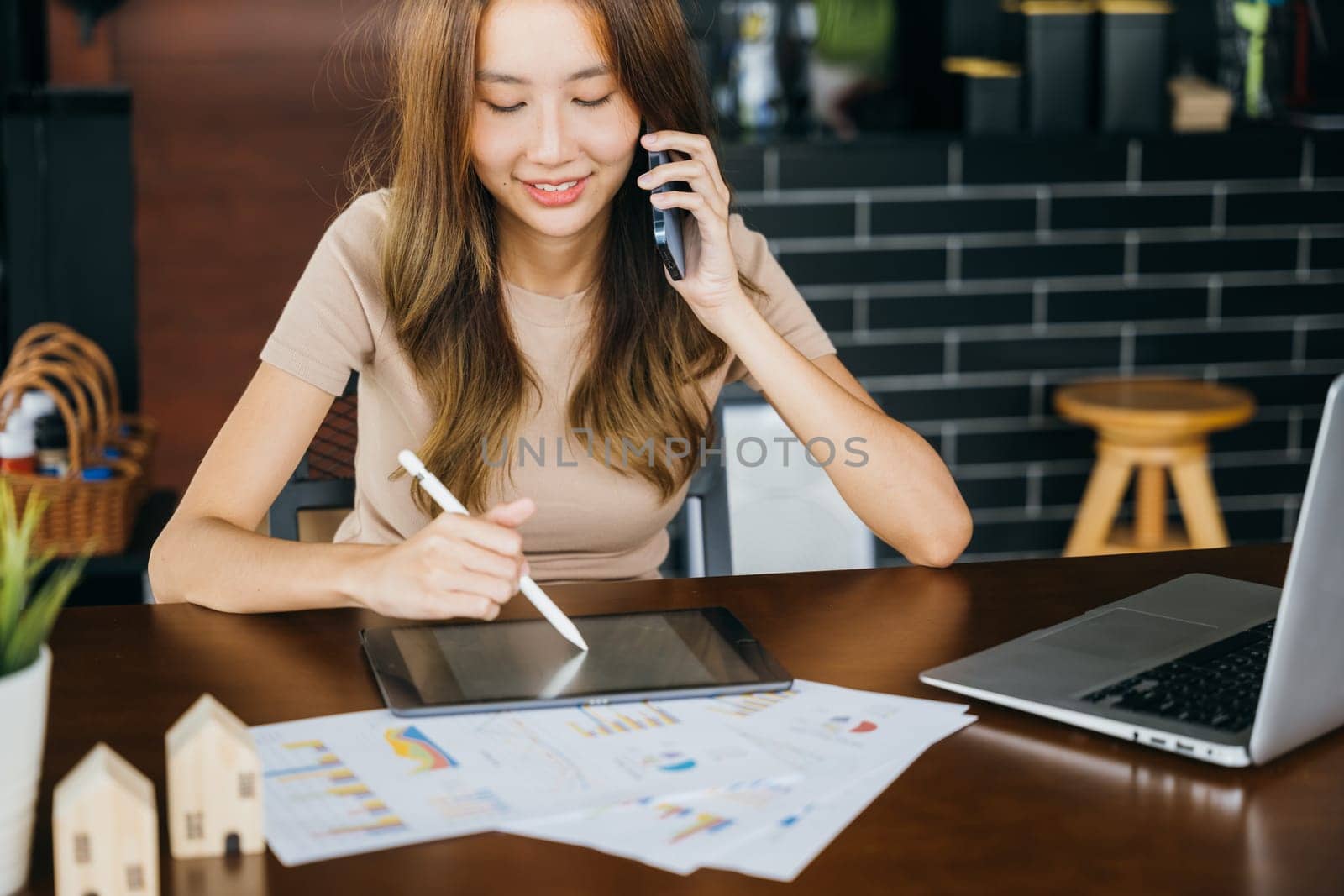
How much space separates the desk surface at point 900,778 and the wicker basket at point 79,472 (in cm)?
129

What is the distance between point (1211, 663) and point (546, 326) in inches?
32.8

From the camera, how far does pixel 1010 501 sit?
3.74m

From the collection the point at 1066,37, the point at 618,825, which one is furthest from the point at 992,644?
the point at 1066,37

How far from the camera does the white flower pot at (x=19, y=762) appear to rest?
2.53 ft

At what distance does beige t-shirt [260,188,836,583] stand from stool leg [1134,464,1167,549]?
1987 millimetres

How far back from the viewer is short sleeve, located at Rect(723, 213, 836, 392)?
70.0 inches

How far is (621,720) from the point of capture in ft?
3.43

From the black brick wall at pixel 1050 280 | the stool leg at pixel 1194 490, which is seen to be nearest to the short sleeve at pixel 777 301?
the black brick wall at pixel 1050 280

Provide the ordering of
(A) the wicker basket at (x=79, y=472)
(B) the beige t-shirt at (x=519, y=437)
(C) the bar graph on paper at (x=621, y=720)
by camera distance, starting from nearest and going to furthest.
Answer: (C) the bar graph on paper at (x=621, y=720) < (B) the beige t-shirt at (x=519, y=437) < (A) the wicker basket at (x=79, y=472)

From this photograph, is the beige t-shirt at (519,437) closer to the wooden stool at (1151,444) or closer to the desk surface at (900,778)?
the desk surface at (900,778)

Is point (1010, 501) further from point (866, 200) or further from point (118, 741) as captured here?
point (118, 741)

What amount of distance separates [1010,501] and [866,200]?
0.82 metres

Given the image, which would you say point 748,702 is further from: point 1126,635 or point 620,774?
point 1126,635

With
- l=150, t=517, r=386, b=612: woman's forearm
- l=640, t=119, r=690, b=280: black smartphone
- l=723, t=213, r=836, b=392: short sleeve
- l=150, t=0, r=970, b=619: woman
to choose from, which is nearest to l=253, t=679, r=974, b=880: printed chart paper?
l=150, t=517, r=386, b=612: woman's forearm
